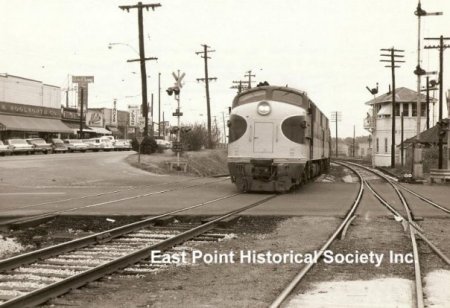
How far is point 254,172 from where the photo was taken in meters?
20.2

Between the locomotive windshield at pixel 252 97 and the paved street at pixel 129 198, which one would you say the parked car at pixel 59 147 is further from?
the locomotive windshield at pixel 252 97

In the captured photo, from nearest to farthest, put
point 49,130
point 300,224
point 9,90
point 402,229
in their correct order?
point 402,229 → point 300,224 → point 9,90 → point 49,130

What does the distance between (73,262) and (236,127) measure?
13.0 m

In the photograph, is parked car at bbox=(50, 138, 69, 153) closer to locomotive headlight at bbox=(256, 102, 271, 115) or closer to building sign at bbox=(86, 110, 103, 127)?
building sign at bbox=(86, 110, 103, 127)

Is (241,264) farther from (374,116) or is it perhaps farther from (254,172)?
(374,116)

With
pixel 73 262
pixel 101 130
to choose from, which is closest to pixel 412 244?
pixel 73 262

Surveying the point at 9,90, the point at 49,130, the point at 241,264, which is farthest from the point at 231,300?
the point at 49,130

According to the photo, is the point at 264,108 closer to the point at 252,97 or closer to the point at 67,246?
the point at 252,97

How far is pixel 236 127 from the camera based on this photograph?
20656 millimetres

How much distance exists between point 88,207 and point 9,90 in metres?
46.4

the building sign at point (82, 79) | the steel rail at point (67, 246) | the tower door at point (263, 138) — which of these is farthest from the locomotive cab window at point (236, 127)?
the building sign at point (82, 79)

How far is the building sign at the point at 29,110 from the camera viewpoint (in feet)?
186

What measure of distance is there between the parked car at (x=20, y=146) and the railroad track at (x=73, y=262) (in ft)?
132

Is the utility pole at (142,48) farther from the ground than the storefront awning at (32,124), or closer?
farther from the ground
